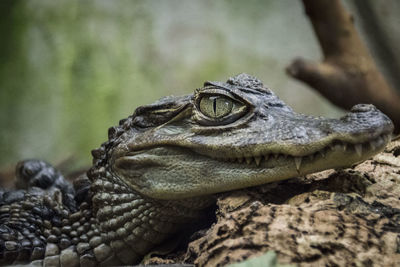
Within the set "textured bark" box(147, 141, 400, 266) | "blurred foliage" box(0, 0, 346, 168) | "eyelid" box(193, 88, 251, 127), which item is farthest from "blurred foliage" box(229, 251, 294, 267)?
"blurred foliage" box(0, 0, 346, 168)

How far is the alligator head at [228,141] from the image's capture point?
1873 millimetres

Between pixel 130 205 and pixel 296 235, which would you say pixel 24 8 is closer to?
pixel 130 205

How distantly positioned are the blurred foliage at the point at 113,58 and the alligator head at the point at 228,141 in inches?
174

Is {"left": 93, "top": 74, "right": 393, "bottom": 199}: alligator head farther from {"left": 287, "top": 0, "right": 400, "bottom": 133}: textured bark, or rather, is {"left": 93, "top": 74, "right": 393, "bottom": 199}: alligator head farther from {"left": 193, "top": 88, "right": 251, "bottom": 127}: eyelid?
{"left": 287, "top": 0, "right": 400, "bottom": 133}: textured bark

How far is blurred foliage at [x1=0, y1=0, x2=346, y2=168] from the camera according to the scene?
673 centimetres

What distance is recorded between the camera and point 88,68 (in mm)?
6922

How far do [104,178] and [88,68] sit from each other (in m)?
4.71

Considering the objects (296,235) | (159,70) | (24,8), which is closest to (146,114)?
(296,235)

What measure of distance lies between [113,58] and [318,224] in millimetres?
5887

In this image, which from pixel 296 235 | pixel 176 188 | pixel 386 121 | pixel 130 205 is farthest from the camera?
pixel 130 205

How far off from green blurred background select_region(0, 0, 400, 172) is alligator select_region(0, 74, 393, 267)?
420 cm

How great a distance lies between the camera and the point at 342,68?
4.80 meters

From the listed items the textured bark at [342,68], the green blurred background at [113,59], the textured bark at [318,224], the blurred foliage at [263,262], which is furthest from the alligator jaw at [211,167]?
the green blurred background at [113,59]

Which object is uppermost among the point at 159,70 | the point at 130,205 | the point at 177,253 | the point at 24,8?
the point at 24,8
